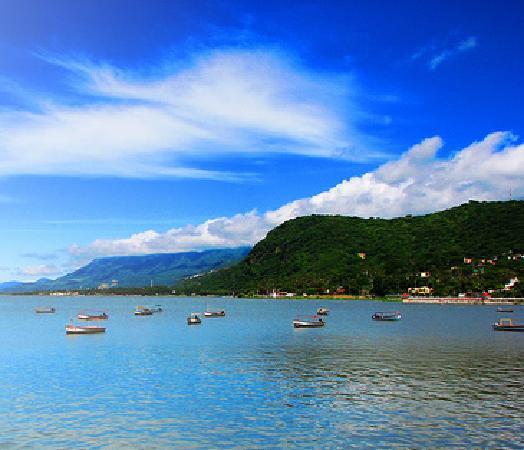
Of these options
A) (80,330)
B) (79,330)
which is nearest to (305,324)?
(80,330)

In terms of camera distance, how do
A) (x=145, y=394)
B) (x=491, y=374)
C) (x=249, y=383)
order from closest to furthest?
(x=145, y=394) < (x=249, y=383) < (x=491, y=374)

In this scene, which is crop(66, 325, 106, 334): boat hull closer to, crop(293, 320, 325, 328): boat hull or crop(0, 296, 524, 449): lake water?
crop(0, 296, 524, 449): lake water

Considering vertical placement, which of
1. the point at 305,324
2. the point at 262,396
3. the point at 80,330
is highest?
the point at 80,330

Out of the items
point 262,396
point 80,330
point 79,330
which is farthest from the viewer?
point 80,330

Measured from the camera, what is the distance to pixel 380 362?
74.2m

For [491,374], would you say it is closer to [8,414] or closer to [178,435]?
[178,435]

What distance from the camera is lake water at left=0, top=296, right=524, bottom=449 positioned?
125ft

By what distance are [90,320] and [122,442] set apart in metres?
150

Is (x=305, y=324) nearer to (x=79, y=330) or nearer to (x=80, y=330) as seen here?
(x=80, y=330)

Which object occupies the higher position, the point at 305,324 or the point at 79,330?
the point at 79,330

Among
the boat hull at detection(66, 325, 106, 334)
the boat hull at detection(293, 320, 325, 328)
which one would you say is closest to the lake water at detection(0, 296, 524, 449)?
the boat hull at detection(66, 325, 106, 334)

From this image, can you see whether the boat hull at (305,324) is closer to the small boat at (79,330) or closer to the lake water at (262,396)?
the lake water at (262,396)

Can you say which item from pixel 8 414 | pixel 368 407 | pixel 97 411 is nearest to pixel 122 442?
pixel 97 411

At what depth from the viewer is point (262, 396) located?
2007 inches
